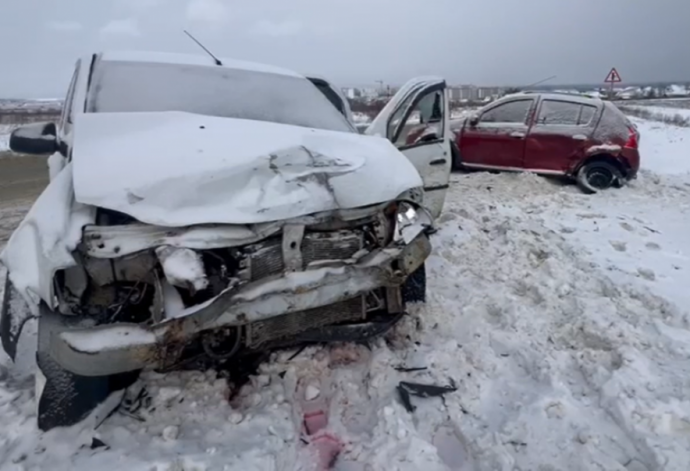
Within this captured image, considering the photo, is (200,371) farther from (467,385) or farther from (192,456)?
(467,385)

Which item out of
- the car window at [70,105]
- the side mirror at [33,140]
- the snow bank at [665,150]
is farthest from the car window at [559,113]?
the side mirror at [33,140]

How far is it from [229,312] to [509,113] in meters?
7.91

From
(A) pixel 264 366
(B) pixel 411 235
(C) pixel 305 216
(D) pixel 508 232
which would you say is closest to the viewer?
(C) pixel 305 216

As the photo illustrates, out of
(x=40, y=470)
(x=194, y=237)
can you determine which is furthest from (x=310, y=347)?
A: (x=40, y=470)

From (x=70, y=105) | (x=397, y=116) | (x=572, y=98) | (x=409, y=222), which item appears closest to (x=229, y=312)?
(x=409, y=222)

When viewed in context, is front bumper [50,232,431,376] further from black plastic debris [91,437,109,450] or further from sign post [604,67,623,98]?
sign post [604,67,623,98]

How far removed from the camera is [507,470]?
94.6 inches

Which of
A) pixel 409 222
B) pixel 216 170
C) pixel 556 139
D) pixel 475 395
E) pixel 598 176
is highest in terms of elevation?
pixel 216 170

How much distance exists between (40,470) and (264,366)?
4.17 feet

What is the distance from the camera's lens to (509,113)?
30.0ft

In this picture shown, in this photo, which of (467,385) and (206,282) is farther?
(467,385)

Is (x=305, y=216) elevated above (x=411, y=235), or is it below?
above

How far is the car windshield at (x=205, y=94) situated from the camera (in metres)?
3.59

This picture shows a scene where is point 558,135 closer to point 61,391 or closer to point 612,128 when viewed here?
point 612,128
